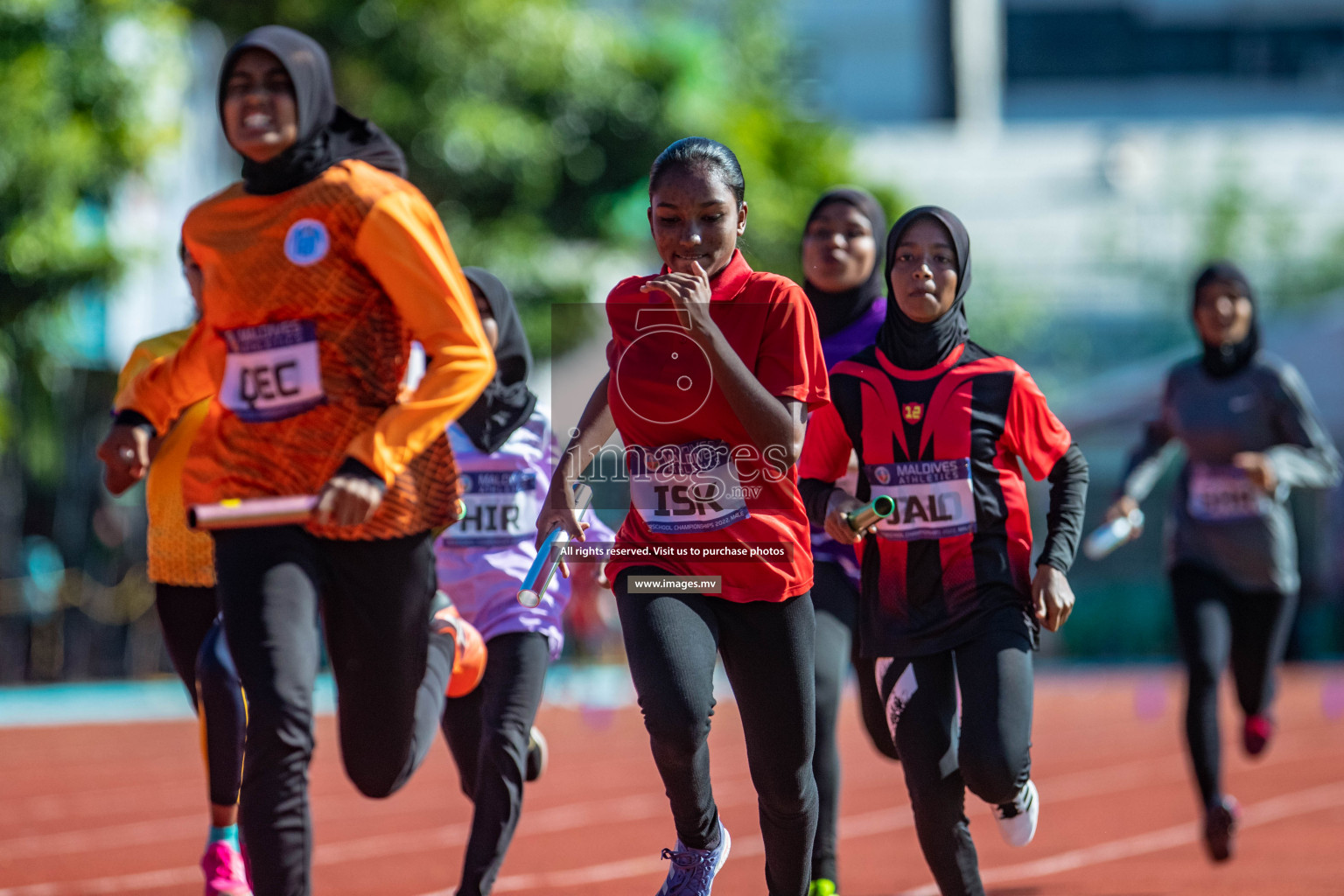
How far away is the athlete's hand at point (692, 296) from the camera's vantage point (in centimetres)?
419

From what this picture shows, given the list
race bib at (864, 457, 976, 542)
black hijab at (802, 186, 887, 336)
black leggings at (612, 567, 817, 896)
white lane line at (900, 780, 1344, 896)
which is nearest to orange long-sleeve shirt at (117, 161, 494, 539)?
black leggings at (612, 567, 817, 896)

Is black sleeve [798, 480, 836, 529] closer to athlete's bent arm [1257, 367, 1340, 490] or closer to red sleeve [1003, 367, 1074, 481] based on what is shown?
red sleeve [1003, 367, 1074, 481]

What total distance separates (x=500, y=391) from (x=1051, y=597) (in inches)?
75.3

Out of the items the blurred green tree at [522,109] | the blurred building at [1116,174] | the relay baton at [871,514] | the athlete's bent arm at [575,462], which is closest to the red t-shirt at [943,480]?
the relay baton at [871,514]

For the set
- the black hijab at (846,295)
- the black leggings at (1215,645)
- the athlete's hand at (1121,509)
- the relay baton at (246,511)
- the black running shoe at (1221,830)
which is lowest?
the black running shoe at (1221,830)

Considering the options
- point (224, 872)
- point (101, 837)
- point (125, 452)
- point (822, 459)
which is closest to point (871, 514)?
point (822, 459)

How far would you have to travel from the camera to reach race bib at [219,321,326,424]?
14.1 feet

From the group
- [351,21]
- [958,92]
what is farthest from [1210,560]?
[958,92]

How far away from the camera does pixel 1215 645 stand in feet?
24.9

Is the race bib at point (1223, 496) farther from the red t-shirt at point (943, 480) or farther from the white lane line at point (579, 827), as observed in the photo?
the red t-shirt at point (943, 480)

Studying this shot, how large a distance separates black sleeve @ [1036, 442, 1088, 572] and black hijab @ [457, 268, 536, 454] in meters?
1.72

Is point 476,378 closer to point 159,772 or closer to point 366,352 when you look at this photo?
point 366,352

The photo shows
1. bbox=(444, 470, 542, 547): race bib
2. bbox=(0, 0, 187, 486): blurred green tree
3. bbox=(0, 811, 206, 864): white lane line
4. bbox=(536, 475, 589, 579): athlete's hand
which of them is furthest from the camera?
bbox=(0, 0, 187, 486): blurred green tree

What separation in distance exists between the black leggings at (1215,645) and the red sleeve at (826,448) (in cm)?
307
